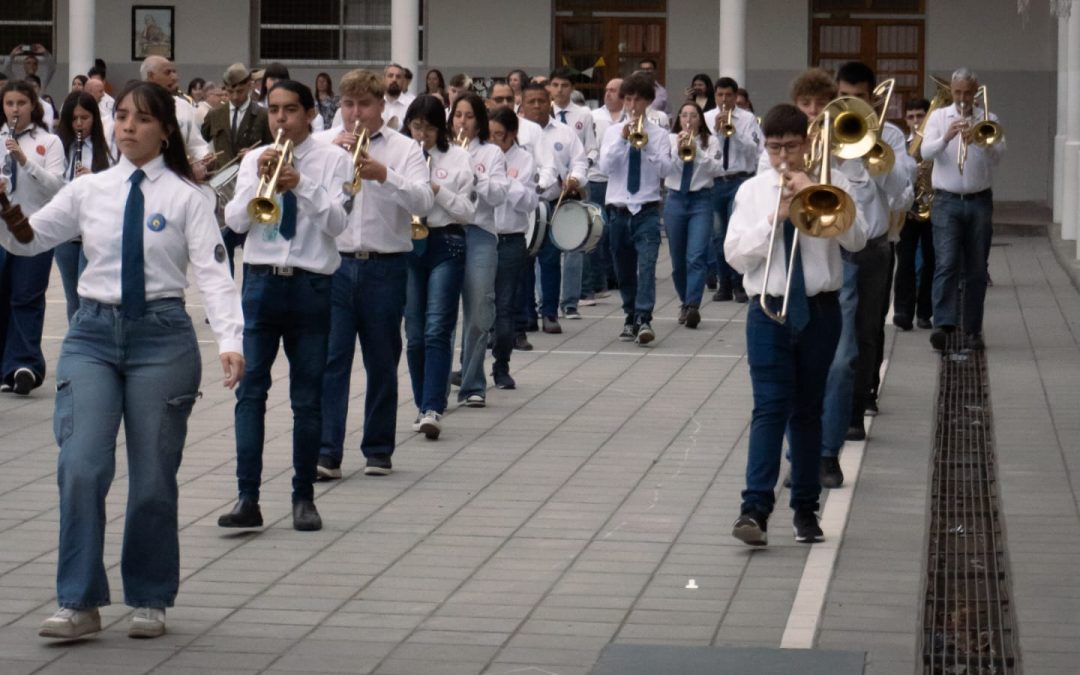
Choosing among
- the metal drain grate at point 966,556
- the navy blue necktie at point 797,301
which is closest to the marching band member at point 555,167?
the metal drain grate at point 966,556

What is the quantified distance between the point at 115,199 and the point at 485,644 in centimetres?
189

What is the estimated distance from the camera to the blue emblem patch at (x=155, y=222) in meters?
6.50

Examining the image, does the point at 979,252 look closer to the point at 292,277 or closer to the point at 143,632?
the point at 292,277

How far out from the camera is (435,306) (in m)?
10.5

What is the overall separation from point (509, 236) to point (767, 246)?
15.1 ft

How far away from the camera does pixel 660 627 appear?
6.70m

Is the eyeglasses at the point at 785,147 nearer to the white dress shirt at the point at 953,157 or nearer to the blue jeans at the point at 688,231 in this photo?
the white dress shirt at the point at 953,157

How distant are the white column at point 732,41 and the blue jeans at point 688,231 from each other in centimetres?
1253

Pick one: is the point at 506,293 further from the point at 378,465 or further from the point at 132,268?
the point at 132,268

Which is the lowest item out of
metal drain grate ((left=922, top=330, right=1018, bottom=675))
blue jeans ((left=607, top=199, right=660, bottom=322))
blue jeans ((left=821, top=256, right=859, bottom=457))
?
metal drain grate ((left=922, top=330, right=1018, bottom=675))

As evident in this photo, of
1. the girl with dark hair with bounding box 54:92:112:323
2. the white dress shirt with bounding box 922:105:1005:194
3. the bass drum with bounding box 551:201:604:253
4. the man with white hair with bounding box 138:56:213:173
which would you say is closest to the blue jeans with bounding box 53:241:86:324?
the girl with dark hair with bounding box 54:92:112:323

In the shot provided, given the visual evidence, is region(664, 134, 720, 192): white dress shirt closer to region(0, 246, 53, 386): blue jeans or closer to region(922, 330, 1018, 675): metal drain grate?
region(922, 330, 1018, 675): metal drain grate

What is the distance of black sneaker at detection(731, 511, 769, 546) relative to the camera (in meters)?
7.75

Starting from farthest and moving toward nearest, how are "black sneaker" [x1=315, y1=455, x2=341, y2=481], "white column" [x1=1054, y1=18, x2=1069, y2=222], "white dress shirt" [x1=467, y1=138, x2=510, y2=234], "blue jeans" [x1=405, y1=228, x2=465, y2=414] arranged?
1. "white column" [x1=1054, y1=18, x2=1069, y2=222]
2. "white dress shirt" [x1=467, y1=138, x2=510, y2=234]
3. "blue jeans" [x1=405, y1=228, x2=465, y2=414]
4. "black sneaker" [x1=315, y1=455, x2=341, y2=481]
